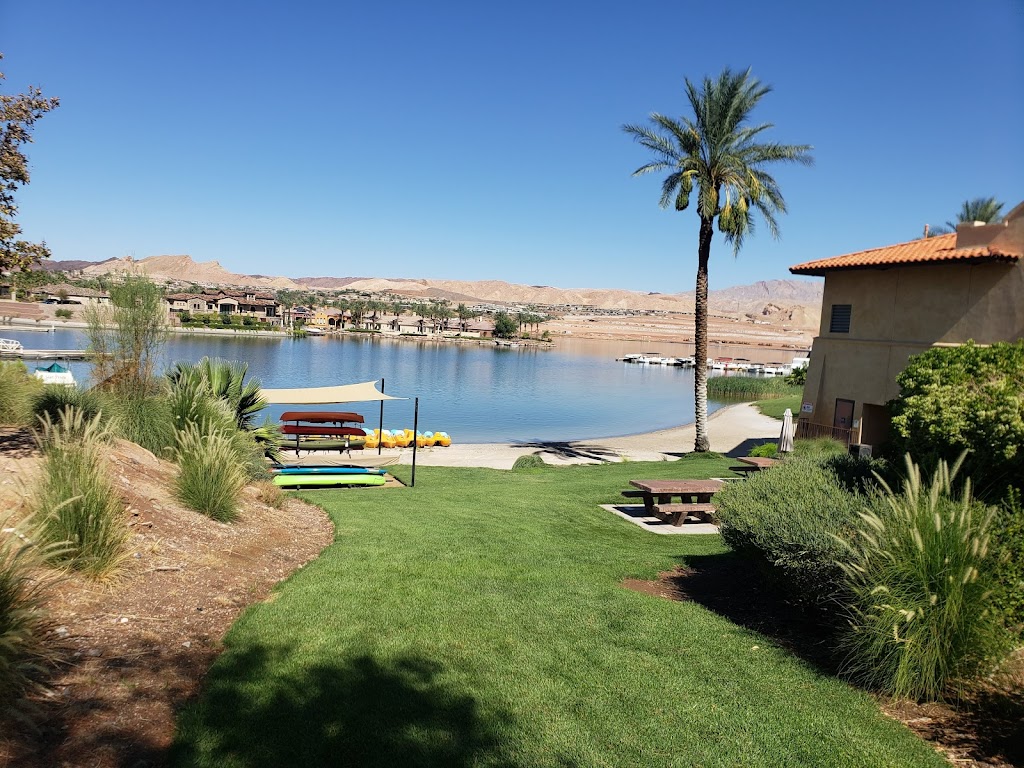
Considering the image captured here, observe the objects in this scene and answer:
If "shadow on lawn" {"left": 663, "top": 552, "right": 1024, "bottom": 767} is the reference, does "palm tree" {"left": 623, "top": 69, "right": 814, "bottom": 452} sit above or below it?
above

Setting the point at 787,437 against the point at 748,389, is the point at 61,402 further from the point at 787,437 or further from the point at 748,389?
the point at 748,389

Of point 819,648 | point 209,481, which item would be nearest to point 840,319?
point 819,648

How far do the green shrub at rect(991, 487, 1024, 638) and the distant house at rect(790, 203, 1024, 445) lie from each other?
33.9ft

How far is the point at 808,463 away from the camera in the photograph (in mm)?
7547

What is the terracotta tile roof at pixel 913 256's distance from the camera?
1506cm

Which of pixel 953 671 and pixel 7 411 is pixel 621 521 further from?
pixel 7 411

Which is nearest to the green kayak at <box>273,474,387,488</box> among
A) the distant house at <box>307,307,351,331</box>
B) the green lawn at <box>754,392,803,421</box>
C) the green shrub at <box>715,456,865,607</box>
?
the green shrub at <box>715,456,865,607</box>

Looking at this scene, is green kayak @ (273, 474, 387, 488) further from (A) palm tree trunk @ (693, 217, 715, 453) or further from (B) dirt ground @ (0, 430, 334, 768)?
(A) palm tree trunk @ (693, 217, 715, 453)

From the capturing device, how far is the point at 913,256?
17266mm

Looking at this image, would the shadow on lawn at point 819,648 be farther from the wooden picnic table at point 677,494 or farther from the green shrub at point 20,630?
the green shrub at point 20,630

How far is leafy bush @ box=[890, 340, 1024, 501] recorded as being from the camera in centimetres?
606

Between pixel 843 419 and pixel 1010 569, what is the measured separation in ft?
52.8

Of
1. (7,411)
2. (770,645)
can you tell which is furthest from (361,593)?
(7,411)

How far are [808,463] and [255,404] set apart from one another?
11.7 meters
